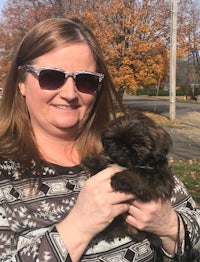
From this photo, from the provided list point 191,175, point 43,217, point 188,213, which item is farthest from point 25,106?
point 191,175

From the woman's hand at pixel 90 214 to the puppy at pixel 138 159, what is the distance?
2.9 inches

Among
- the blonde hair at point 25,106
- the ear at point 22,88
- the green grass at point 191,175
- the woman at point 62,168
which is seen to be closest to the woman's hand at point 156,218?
the woman at point 62,168

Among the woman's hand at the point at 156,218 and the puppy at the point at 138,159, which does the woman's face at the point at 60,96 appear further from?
the woman's hand at the point at 156,218

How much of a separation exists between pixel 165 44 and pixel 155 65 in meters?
1.89

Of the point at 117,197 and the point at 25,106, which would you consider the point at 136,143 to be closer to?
the point at 117,197

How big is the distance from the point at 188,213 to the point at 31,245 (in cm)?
91

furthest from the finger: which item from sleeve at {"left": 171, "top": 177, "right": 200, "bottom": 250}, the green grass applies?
the green grass

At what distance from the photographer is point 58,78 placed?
2.17 meters

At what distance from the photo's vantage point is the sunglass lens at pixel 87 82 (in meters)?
2.20

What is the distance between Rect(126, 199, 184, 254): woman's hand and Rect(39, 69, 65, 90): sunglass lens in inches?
28.5

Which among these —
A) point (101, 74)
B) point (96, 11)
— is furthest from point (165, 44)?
point (101, 74)

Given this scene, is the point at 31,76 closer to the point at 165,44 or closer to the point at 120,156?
the point at 120,156

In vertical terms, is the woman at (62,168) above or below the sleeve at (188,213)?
above

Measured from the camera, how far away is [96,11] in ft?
83.7
